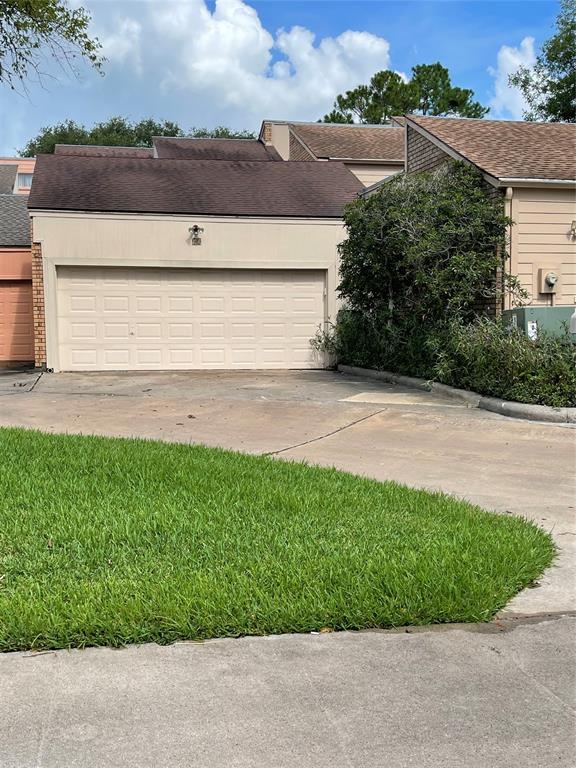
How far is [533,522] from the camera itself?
220 inches

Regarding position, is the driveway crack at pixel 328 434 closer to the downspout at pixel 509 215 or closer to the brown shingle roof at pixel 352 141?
the downspout at pixel 509 215

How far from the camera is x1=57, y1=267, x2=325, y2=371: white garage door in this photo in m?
16.7

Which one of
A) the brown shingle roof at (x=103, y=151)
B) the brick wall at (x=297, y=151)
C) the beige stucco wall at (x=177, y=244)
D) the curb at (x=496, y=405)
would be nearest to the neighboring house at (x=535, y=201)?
the curb at (x=496, y=405)

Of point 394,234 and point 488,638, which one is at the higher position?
point 394,234

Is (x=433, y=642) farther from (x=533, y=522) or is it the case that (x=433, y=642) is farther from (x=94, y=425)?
(x=94, y=425)

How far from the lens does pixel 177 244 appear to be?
16.9 m

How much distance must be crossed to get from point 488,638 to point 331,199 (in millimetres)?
15529

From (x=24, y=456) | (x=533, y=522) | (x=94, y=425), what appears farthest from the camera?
(x=94, y=425)

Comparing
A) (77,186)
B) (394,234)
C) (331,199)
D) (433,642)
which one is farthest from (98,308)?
(433,642)

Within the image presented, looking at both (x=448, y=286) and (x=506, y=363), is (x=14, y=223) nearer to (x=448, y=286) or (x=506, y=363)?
(x=448, y=286)

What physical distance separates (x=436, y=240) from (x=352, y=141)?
588 inches

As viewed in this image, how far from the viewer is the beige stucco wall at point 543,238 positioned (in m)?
13.0

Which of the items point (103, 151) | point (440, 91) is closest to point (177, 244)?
point (103, 151)

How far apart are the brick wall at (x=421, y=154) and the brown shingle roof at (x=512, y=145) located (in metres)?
0.27
